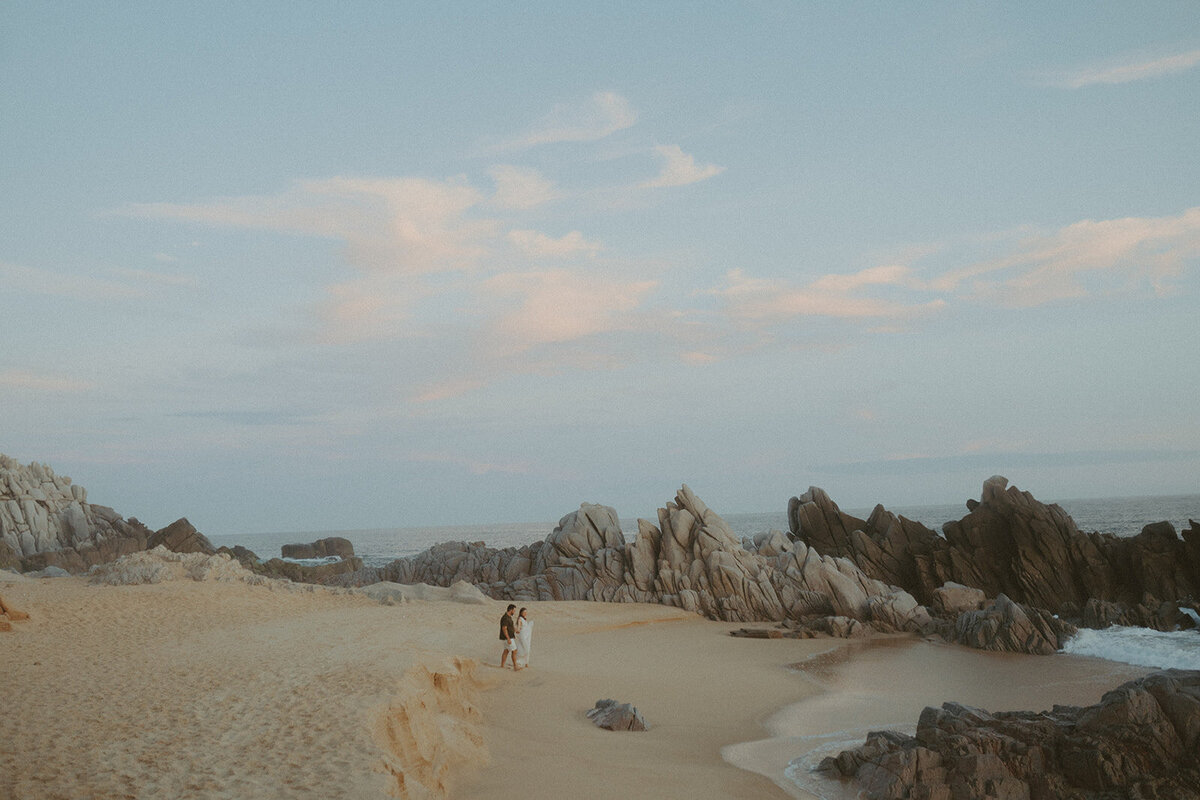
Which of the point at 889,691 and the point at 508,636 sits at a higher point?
the point at 508,636

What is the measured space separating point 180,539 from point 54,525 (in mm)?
11876

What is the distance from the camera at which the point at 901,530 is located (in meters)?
36.8

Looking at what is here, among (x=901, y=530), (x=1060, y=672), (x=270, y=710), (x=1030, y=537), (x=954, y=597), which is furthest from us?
(x=901, y=530)

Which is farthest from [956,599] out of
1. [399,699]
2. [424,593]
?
[399,699]

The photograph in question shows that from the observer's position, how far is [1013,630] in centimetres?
2534

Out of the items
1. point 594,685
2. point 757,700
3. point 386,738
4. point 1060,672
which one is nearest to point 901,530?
point 1060,672

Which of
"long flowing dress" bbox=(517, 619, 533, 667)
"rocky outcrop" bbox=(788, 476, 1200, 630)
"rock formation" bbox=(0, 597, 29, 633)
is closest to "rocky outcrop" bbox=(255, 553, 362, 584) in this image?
"rock formation" bbox=(0, 597, 29, 633)

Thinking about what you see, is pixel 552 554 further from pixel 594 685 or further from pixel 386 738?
pixel 386 738

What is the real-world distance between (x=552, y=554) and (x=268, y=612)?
51.2 ft

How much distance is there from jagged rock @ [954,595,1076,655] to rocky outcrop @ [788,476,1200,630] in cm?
349

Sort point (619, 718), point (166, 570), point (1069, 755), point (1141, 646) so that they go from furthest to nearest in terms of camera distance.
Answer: point (166, 570) → point (1141, 646) → point (619, 718) → point (1069, 755)

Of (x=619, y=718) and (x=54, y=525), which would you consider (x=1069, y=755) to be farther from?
(x=54, y=525)

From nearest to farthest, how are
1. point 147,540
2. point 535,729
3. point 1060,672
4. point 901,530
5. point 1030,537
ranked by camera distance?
1. point 535,729
2. point 1060,672
3. point 1030,537
4. point 901,530
5. point 147,540

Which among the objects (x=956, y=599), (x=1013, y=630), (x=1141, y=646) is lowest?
(x=1141, y=646)
